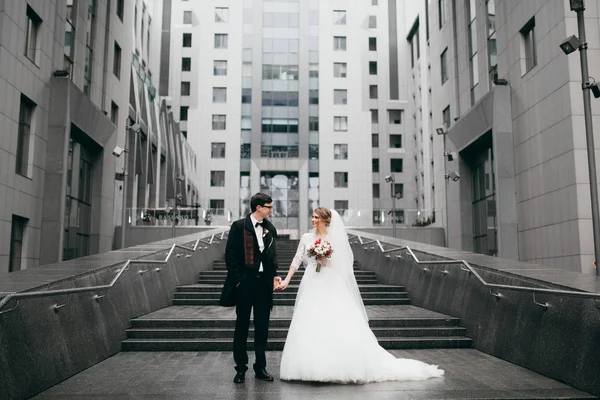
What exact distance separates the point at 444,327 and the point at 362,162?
1748 inches

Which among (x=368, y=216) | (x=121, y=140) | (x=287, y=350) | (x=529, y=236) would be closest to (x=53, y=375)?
(x=287, y=350)

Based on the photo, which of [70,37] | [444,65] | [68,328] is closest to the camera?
[68,328]

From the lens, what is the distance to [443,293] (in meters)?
11.0

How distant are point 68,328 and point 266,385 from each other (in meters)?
2.63

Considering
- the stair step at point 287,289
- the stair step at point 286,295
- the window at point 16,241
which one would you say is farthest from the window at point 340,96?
the stair step at point 286,295

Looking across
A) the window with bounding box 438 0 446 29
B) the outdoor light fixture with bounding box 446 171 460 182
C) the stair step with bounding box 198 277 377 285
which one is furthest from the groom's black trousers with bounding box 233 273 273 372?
the window with bounding box 438 0 446 29

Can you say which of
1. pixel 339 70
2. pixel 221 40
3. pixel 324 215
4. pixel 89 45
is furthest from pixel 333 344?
pixel 221 40

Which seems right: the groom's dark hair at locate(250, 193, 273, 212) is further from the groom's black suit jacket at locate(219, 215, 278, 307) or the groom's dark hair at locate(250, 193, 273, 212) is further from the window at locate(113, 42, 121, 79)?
the window at locate(113, 42, 121, 79)

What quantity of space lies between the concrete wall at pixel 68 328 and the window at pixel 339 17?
161 feet

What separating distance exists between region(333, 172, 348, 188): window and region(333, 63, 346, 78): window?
391 inches

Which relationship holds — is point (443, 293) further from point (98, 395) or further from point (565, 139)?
point (565, 139)

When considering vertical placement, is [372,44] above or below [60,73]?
above

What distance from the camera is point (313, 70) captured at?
180ft

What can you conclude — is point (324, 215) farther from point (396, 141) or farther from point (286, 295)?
point (396, 141)
